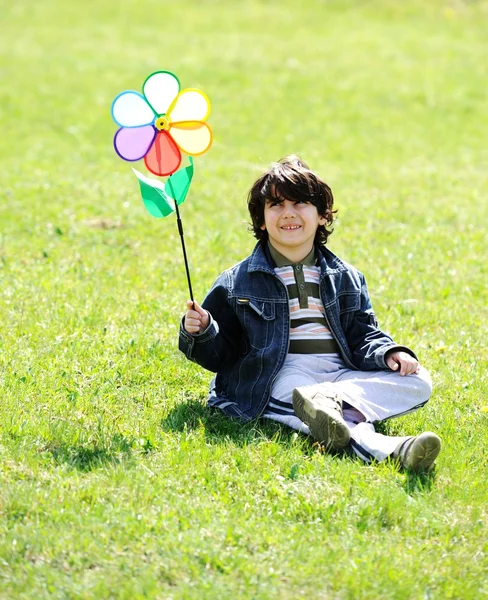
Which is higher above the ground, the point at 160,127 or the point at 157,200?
the point at 160,127

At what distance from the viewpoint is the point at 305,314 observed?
4.82 metres

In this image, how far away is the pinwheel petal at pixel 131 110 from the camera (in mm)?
4469

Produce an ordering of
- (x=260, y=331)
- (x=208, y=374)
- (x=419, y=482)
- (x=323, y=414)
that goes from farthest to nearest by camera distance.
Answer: (x=208, y=374) → (x=260, y=331) → (x=323, y=414) → (x=419, y=482)

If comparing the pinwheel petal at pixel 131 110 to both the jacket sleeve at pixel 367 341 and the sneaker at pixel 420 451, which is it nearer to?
the jacket sleeve at pixel 367 341

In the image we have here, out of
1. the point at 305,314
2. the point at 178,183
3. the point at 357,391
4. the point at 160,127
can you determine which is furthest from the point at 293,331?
the point at 160,127

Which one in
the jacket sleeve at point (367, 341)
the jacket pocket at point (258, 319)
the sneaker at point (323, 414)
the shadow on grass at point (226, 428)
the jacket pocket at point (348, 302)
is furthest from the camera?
the jacket pocket at point (348, 302)

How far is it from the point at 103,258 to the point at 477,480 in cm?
423

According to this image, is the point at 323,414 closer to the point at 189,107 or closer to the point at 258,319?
the point at 258,319

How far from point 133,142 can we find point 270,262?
938 mm

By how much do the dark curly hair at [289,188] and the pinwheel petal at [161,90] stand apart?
0.65m

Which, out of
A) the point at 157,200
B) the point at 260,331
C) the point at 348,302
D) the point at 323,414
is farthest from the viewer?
the point at 348,302

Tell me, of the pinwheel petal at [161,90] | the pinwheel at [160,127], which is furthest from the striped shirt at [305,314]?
the pinwheel petal at [161,90]

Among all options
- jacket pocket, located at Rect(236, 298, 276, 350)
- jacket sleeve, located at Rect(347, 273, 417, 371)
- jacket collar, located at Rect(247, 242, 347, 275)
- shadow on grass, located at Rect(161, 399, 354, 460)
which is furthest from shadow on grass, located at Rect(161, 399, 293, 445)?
jacket collar, located at Rect(247, 242, 347, 275)

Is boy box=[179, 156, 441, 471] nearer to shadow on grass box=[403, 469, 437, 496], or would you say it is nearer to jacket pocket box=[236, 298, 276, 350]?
jacket pocket box=[236, 298, 276, 350]
